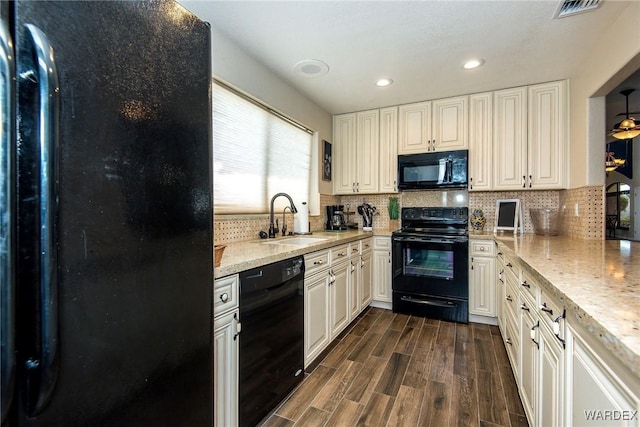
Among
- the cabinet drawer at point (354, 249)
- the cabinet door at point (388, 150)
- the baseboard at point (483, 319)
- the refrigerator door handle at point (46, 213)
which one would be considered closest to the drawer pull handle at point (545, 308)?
the refrigerator door handle at point (46, 213)

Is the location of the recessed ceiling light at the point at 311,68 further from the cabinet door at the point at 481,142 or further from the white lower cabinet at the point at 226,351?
the white lower cabinet at the point at 226,351

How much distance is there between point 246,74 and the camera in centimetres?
222

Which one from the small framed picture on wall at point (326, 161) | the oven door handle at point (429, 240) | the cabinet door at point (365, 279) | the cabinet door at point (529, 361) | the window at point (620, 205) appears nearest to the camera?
the cabinet door at point (529, 361)

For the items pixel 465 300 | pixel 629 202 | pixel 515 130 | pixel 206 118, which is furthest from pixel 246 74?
pixel 629 202

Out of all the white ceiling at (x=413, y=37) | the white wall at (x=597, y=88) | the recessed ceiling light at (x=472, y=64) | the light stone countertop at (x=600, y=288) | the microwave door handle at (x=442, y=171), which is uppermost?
the recessed ceiling light at (x=472, y=64)

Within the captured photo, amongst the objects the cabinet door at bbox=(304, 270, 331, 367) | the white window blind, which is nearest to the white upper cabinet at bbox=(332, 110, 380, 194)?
the white window blind

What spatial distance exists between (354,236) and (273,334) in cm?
138

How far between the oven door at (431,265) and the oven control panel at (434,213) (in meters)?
0.57

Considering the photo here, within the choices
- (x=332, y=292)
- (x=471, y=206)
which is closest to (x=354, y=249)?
(x=332, y=292)

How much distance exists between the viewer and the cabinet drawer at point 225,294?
120 centimetres

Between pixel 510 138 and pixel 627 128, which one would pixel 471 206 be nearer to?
pixel 510 138

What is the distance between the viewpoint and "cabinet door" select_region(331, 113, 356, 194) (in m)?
3.64

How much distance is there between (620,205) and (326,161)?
28.4ft

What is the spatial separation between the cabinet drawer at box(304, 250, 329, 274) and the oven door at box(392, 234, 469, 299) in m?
1.12
